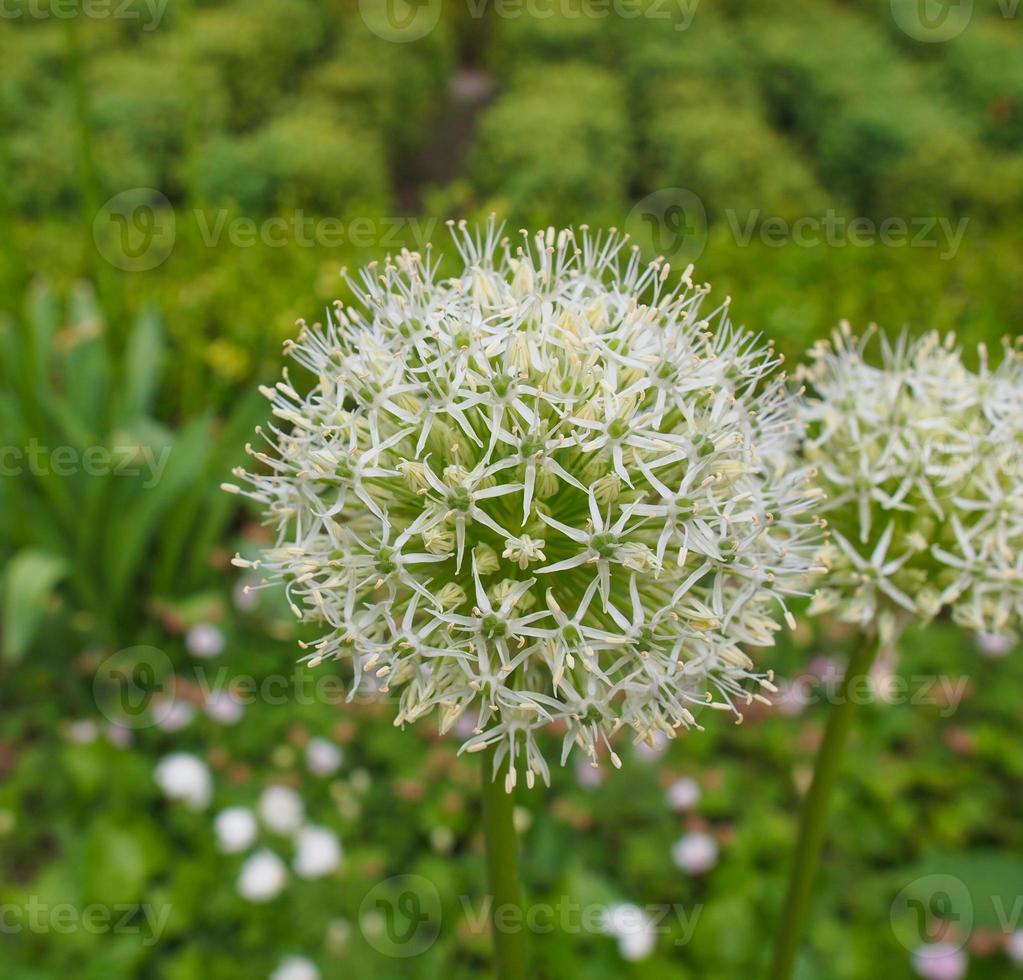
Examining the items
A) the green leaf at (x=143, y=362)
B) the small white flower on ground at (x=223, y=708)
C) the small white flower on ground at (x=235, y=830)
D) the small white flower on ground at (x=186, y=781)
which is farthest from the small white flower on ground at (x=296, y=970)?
the green leaf at (x=143, y=362)

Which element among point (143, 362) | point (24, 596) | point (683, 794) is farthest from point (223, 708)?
point (683, 794)

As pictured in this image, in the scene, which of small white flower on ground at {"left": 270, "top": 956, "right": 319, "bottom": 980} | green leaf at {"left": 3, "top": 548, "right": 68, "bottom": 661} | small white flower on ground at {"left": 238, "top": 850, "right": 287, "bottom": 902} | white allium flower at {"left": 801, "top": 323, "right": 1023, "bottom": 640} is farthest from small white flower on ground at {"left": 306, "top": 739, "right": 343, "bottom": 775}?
white allium flower at {"left": 801, "top": 323, "right": 1023, "bottom": 640}

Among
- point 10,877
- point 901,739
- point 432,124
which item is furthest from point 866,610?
point 432,124

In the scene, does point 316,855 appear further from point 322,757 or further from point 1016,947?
point 1016,947

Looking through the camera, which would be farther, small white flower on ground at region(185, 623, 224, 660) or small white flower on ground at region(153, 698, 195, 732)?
small white flower on ground at region(185, 623, 224, 660)

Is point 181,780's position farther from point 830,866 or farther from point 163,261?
point 163,261

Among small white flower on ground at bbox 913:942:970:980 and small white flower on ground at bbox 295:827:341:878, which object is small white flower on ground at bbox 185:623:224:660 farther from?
small white flower on ground at bbox 913:942:970:980
